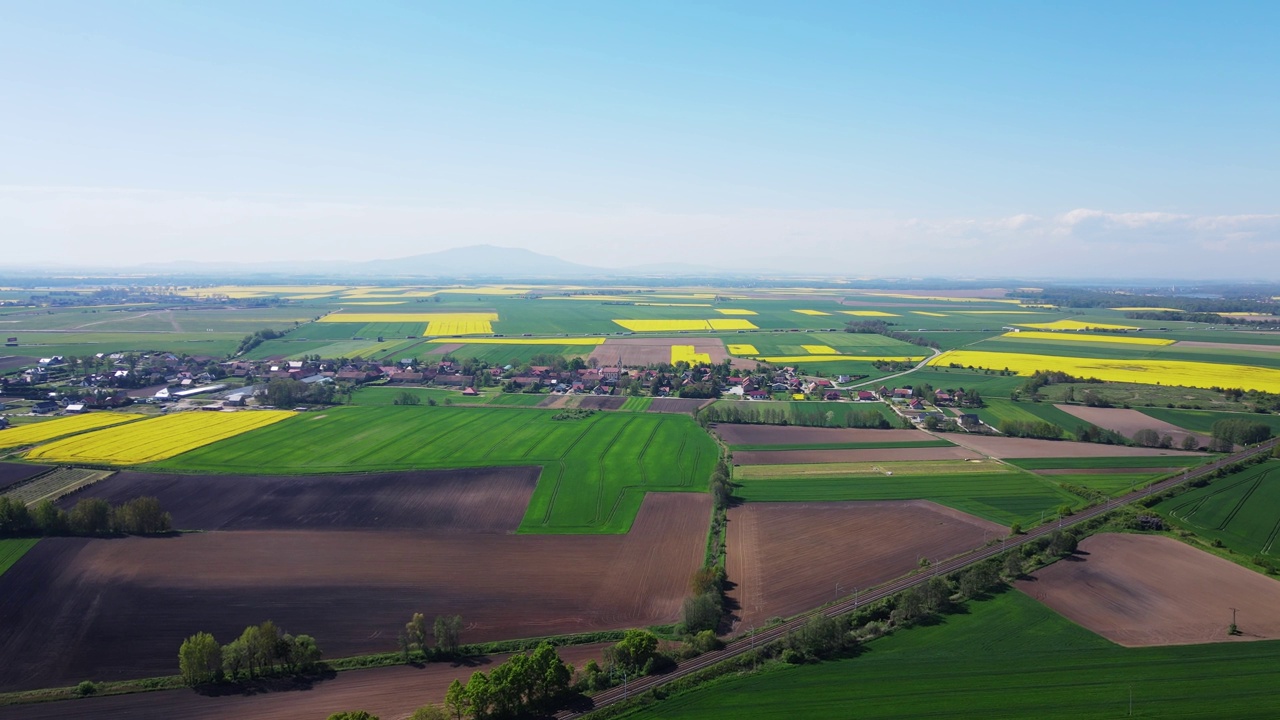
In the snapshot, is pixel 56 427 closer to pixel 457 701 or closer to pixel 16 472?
pixel 16 472

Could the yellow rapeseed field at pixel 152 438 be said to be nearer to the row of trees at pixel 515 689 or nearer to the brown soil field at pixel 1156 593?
the row of trees at pixel 515 689

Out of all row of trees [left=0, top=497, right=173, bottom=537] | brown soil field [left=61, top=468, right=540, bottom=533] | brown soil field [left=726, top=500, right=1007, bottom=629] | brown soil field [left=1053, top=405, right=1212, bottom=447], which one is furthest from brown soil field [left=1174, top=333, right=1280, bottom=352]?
row of trees [left=0, top=497, right=173, bottom=537]

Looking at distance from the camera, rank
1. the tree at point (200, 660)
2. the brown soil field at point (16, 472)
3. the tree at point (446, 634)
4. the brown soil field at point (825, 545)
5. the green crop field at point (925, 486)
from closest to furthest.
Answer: the tree at point (200, 660)
the tree at point (446, 634)
the brown soil field at point (825, 545)
the green crop field at point (925, 486)
the brown soil field at point (16, 472)

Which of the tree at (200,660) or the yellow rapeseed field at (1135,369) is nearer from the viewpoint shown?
the tree at (200,660)

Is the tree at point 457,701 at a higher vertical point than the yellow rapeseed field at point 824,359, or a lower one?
lower

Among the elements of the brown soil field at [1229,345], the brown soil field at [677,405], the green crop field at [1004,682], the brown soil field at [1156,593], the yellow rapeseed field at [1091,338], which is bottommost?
the green crop field at [1004,682]

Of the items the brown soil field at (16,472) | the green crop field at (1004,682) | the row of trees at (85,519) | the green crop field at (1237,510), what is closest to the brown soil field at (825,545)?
the green crop field at (1004,682)

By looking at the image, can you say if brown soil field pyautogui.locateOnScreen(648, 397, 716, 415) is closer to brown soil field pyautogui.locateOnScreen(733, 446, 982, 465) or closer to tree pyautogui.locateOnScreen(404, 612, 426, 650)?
brown soil field pyautogui.locateOnScreen(733, 446, 982, 465)

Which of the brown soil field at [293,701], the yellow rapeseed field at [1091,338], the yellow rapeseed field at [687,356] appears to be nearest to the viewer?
the brown soil field at [293,701]
